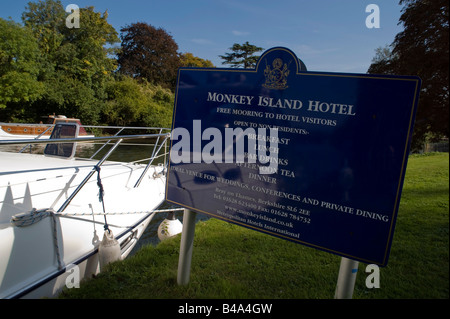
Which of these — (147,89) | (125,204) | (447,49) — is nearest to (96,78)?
(147,89)

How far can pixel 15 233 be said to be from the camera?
290cm

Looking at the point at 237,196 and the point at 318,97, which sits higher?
the point at 318,97

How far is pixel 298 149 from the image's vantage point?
1.98m

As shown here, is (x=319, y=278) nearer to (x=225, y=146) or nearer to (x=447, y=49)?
(x=225, y=146)

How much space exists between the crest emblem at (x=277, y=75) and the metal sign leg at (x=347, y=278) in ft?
4.60

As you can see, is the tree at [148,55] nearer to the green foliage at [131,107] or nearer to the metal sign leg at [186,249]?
the green foliage at [131,107]

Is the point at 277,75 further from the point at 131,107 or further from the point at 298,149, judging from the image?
the point at 131,107

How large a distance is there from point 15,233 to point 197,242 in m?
2.21

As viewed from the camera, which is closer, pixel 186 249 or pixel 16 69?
pixel 186 249

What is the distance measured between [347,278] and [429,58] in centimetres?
545

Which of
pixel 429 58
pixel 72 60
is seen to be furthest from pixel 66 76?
pixel 429 58

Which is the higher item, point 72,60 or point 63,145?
point 72,60

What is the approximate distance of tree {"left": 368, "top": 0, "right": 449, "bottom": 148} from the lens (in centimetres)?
509
